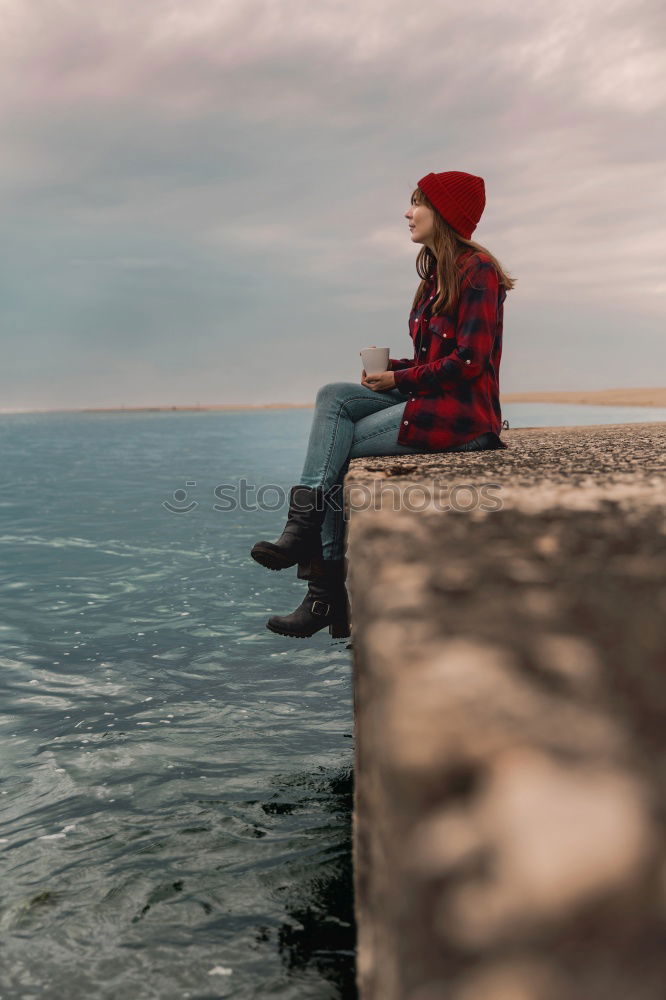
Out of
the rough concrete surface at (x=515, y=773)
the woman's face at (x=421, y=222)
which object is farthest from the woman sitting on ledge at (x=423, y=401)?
A: the rough concrete surface at (x=515, y=773)

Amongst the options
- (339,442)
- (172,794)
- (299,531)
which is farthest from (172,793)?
(339,442)

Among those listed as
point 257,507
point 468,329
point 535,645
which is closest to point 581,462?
point 468,329

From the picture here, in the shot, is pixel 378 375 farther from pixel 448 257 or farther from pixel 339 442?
pixel 448 257

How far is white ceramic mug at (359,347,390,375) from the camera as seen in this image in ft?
13.0

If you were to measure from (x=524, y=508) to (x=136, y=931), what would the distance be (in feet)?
6.70

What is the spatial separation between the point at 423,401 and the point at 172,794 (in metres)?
2.32

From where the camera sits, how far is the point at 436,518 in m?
1.46

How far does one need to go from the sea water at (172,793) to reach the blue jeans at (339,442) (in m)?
1.32

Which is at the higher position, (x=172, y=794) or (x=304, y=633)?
(x=304, y=633)

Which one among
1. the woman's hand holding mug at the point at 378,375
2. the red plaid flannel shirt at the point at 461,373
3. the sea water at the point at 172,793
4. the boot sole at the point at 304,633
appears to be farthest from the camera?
the boot sole at the point at 304,633

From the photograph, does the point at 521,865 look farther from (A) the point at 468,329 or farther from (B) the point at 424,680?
(A) the point at 468,329

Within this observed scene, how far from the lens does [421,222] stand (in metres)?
3.92

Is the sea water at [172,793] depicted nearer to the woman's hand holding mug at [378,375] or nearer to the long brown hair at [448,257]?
the woman's hand holding mug at [378,375]

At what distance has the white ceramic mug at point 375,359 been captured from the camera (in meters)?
3.97
